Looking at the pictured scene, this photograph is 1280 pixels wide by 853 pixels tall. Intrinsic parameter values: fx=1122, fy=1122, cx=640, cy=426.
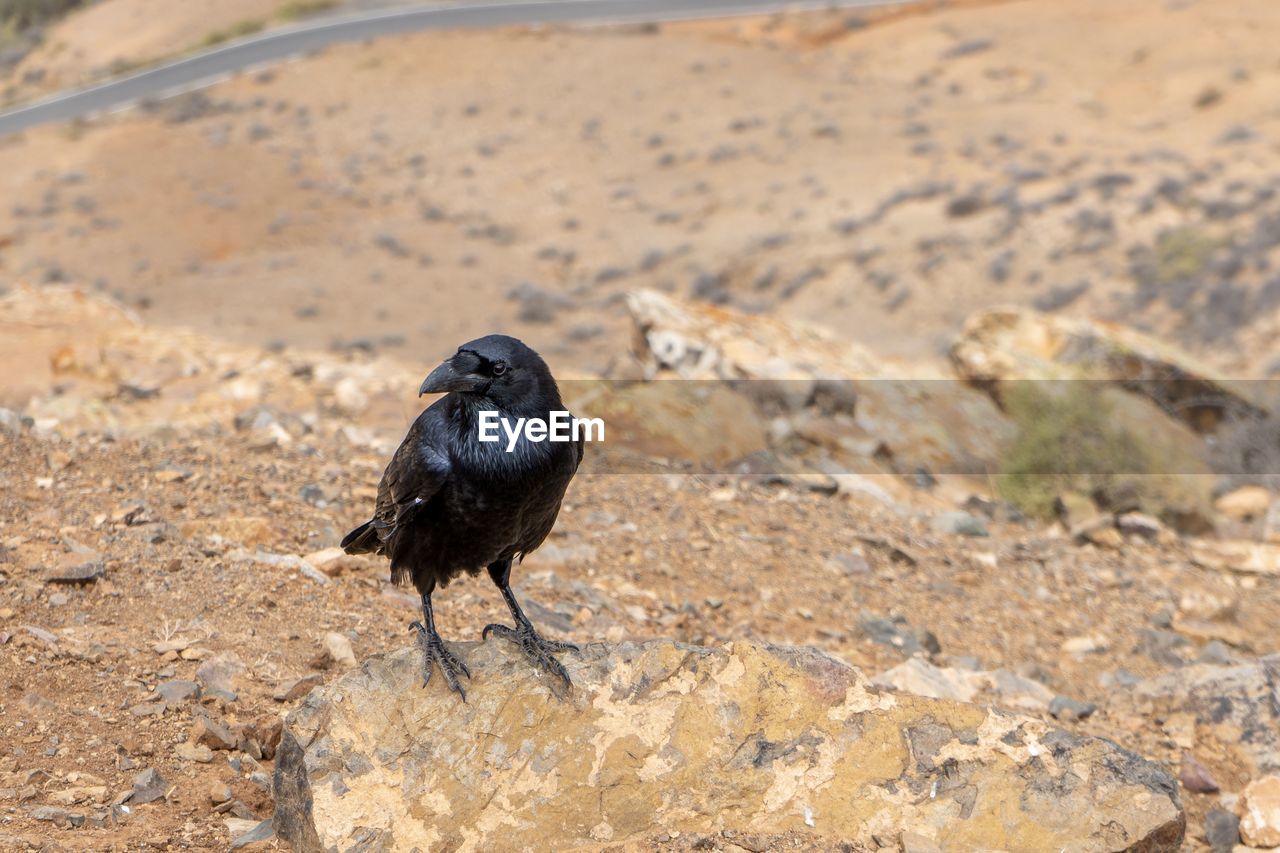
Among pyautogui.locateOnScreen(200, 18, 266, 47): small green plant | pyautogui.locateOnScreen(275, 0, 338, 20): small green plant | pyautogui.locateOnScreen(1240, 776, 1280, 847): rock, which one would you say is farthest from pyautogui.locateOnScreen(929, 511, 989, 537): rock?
pyautogui.locateOnScreen(275, 0, 338, 20): small green plant

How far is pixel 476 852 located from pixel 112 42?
4436 cm

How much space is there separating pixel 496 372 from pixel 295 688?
5.46 feet

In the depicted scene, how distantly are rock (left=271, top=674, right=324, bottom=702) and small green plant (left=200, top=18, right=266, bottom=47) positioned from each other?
3961 cm

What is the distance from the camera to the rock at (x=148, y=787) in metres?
3.58

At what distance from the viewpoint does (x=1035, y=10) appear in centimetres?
3638

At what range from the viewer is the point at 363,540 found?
4.09 meters

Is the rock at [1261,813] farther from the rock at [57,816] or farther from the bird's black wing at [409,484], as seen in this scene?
the rock at [57,816]

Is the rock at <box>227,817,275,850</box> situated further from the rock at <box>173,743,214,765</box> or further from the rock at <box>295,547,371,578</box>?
the rock at <box>295,547,371,578</box>

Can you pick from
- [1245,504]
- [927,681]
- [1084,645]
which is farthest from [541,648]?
[1245,504]

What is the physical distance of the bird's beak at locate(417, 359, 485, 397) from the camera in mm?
3266

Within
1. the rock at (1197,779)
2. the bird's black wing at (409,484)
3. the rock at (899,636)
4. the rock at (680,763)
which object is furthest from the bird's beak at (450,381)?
the rock at (1197,779)

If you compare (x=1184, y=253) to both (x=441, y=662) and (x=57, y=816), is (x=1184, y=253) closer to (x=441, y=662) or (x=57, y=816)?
(x=441, y=662)

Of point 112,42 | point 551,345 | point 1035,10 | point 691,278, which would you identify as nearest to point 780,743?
point 551,345

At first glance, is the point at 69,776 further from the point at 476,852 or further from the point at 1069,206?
the point at 1069,206
